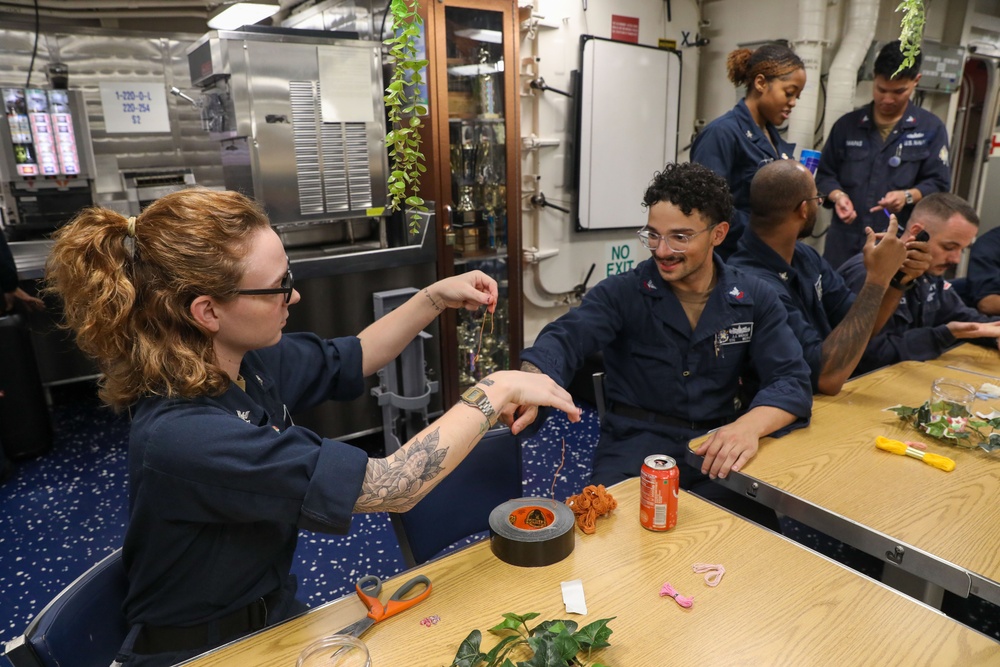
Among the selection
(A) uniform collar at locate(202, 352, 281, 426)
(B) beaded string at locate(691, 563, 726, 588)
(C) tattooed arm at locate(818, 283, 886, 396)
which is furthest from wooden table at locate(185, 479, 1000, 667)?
(C) tattooed arm at locate(818, 283, 886, 396)

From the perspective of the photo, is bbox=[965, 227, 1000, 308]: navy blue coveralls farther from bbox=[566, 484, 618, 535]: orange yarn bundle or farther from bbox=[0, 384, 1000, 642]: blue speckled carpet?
bbox=[566, 484, 618, 535]: orange yarn bundle

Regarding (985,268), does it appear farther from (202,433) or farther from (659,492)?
(202,433)

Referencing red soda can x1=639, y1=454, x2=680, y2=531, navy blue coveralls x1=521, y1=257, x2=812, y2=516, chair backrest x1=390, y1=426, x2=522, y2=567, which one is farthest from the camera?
navy blue coveralls x1=521, y1=257, x2=812, y2=516

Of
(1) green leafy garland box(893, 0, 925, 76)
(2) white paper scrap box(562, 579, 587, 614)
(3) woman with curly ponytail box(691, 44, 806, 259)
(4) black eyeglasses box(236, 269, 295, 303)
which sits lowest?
(2) white paper scrap box(562, 579, 587, 614)

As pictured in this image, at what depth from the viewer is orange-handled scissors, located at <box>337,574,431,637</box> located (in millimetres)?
1123

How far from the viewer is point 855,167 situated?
409cm

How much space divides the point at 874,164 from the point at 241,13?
449cm

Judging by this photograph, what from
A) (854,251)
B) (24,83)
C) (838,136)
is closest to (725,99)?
(838,136)

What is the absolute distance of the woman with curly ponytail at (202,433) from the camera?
1.12m

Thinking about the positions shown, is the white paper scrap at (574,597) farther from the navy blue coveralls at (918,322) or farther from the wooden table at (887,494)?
the navy blue coveralls at (918,322)

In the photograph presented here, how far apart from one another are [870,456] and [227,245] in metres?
1.62

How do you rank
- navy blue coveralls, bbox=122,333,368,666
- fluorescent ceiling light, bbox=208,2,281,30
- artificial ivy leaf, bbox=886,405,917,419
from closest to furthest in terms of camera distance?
navy blue coveralls, bbox=122,333,368,666 → artificial ivy leaf, bbox=886,405,917,419 → fluorescent ceiling light, bbox=208,2,281,30

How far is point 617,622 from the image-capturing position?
1127 mm

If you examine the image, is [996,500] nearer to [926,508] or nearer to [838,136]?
[926,508]
